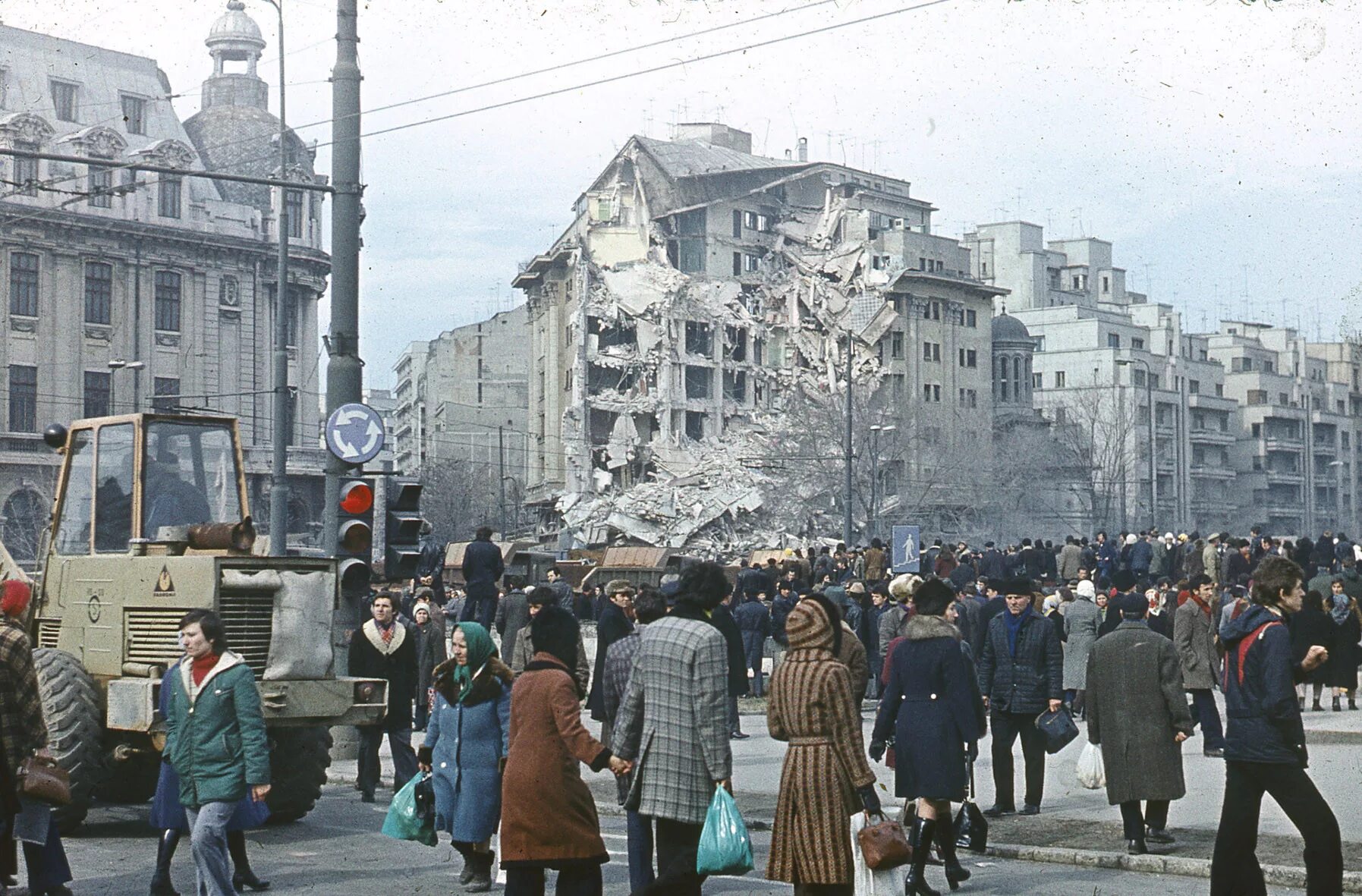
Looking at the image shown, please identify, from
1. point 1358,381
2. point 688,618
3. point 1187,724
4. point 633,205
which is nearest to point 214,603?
point 688,618

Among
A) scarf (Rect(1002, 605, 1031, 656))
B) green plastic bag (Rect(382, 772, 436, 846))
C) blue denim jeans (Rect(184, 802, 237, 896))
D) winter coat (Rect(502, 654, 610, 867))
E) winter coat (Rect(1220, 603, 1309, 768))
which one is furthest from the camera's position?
scarf (Rect(1002, 605, 1031, 656))

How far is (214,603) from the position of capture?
41.2 ft

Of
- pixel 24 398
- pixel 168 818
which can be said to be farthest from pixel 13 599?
pixel 24 398

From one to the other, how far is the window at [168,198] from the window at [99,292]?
2912 millimetres

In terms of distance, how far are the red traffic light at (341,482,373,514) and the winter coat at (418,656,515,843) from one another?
441cm

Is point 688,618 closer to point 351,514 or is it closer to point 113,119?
point 351,514

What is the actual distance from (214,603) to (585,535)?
70016 millimetres

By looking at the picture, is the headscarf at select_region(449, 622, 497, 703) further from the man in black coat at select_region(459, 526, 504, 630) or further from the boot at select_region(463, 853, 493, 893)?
the man in black coat at select_region(459, 526, 504, 630)

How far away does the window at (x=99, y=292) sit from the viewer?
67812 millimetres

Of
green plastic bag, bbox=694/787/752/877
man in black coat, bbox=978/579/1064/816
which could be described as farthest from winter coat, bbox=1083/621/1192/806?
green plastic bag, bbox=694/787/752/877

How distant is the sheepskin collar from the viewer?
1101 centimetres

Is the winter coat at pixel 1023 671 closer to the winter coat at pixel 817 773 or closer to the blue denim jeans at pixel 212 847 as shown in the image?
the winter coat at pixel 817 773

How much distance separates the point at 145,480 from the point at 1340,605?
17699 mm

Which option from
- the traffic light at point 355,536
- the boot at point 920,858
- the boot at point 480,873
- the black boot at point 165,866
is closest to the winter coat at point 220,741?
the black boot at point 165,866
